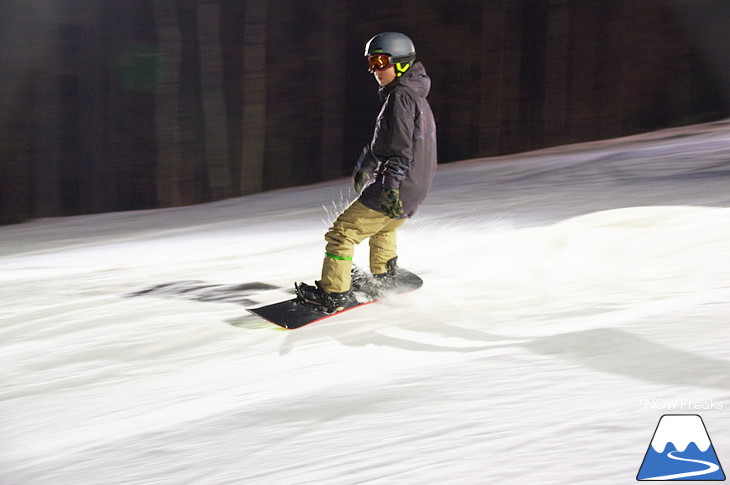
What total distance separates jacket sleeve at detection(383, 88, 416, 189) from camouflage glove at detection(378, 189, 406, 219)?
0.03 metres

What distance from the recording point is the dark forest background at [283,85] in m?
9.38

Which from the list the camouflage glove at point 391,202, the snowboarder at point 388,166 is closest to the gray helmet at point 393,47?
the snowboarder at point 388,166

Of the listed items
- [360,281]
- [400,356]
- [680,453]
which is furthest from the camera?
[360,281]

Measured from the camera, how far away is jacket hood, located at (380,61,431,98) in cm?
363

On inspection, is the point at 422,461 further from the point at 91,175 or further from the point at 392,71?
the point at 91,175

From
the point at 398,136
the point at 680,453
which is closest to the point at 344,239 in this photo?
the point at 398,136

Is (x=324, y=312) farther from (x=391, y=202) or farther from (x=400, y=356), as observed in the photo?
(x=400, y=356)

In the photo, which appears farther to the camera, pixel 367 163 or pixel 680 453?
pixel 367 163

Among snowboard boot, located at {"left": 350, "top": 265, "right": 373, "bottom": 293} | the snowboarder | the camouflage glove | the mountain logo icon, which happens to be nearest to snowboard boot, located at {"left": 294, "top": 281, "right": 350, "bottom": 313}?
the snowboarder

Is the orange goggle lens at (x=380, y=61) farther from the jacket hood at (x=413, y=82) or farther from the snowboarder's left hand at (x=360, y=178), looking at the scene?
the snowboarder's left hand at (x=360, y=178)

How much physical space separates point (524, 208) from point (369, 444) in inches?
164

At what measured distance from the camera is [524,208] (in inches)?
243

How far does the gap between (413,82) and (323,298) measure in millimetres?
1006

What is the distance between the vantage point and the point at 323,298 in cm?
367
